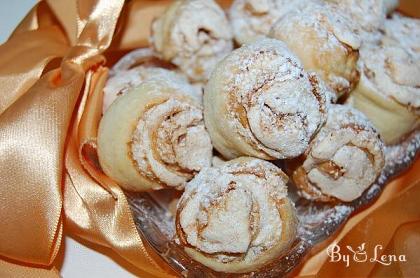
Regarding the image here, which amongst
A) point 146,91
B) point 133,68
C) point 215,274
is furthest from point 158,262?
point 133,68

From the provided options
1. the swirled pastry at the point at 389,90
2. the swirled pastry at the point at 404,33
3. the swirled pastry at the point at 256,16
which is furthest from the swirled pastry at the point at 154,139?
the swirled pastry at the point at 404,33

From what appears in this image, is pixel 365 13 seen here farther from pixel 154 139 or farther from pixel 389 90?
pixel 154 139

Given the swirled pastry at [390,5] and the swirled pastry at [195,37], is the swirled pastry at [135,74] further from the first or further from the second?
the swirled pastry at [390,5]

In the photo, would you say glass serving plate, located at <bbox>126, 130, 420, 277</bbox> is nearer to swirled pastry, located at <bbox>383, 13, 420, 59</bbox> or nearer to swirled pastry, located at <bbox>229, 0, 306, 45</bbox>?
swirled pastry, located at <bbox>383, 13, 420, 59</bbox>

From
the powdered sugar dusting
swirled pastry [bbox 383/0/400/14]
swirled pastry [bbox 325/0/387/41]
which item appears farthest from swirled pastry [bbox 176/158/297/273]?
swirled pastry [bbox 383/0/400/14]

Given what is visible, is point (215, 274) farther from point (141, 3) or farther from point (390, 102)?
point (141, 3)
